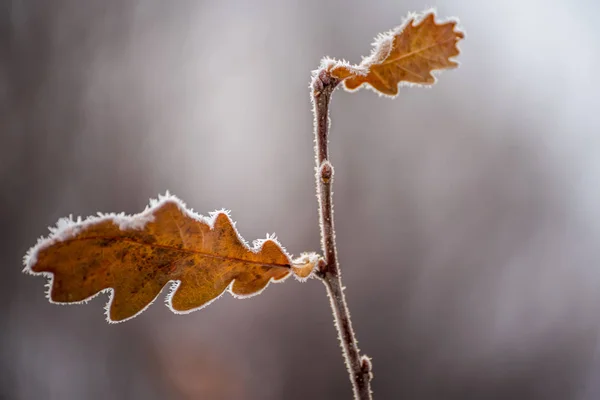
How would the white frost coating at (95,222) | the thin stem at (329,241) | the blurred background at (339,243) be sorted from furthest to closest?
the blurred background at (339,243) → the thin stem at (329,241) → the white frost coating at (95,222)

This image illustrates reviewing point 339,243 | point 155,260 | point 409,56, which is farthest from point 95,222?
point 339,243

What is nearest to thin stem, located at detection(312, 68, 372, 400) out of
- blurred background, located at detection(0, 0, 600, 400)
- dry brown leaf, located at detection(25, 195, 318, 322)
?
dry brown leaf, located at detection(25, 195, 318, 322)

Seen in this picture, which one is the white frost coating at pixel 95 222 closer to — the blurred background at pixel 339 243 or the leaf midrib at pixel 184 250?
the leaf midrib at pixel 184 250

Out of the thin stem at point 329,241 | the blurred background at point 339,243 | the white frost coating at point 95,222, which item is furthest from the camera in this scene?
the blurred background at point 339,243

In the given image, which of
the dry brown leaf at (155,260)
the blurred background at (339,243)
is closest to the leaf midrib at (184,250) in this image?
the dry brown leaf at (155,260)

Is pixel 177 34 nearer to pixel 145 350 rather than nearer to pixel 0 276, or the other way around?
pixel 0 276

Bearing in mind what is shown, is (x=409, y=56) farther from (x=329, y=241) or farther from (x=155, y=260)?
(x=155, y=260)

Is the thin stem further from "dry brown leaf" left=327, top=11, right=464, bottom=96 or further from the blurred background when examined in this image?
the blurred background

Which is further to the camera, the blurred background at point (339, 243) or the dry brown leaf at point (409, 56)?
the blurred background at point (339, 243)

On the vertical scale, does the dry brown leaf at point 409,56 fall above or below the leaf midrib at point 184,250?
above
